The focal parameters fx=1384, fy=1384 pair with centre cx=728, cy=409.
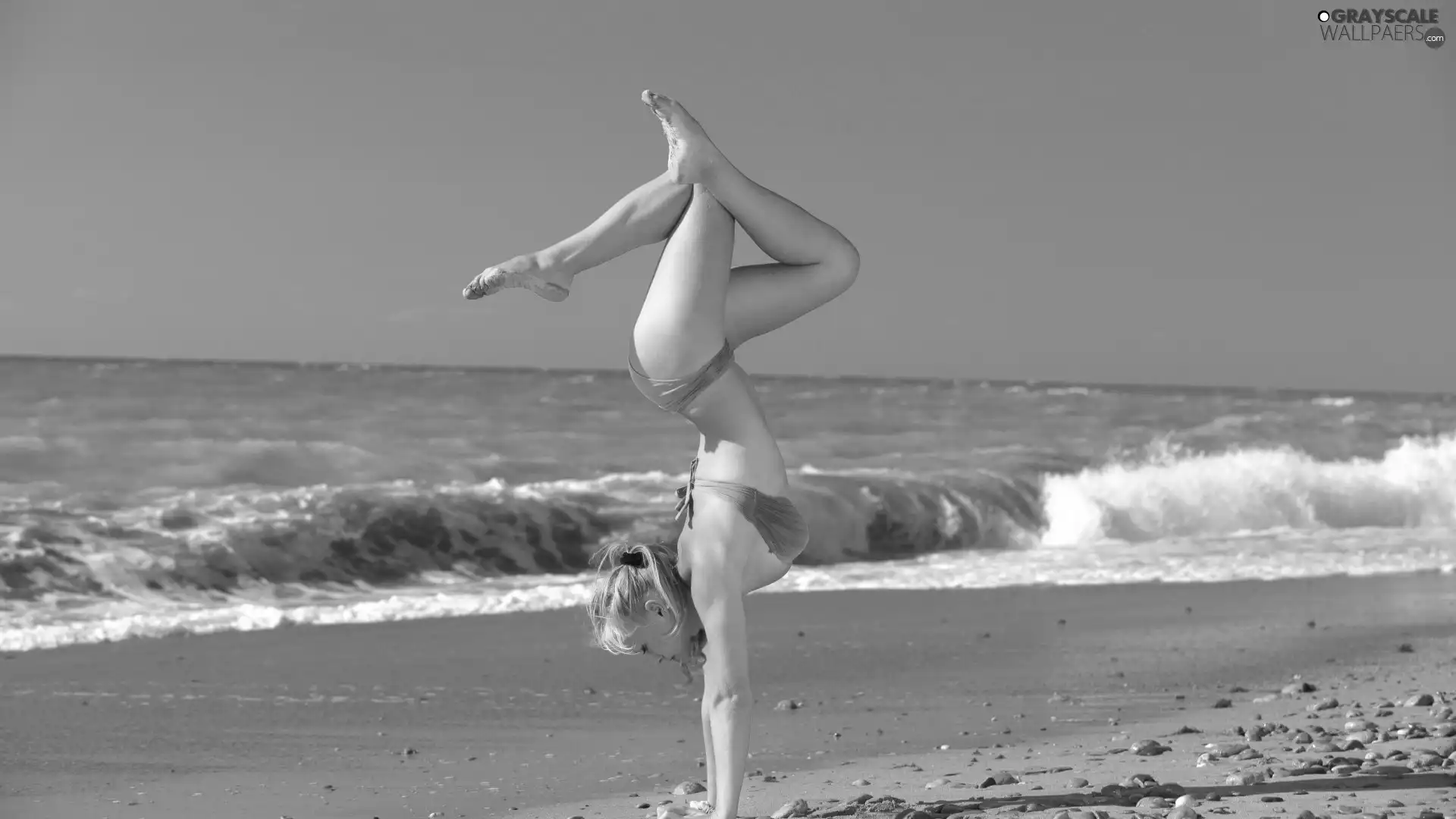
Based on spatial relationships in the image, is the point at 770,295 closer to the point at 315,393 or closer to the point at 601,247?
the point at 601,247

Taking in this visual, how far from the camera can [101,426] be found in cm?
2105

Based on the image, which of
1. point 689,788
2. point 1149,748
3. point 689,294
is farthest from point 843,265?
point 1149,748

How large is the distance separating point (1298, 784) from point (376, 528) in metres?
9.22

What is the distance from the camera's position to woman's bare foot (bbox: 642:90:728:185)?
11.4 ft

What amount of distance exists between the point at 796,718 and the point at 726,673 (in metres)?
2.67

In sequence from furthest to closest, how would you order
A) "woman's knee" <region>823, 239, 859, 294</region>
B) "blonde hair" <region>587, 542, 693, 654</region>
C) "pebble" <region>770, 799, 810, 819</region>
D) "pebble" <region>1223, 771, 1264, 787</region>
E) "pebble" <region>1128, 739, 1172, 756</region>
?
1. "pebble" <region>1128, 739, 1172, 756</region>
2. "pebble" <region>1223, 771, 1264, 787</region>
3. "pebble" <region>770, 799, 810, 819</region>
4. "blonde hair" <region>587, 542, 693, 654</region>
5. "woman's knee" <region>823, 239, 859, 294</region>

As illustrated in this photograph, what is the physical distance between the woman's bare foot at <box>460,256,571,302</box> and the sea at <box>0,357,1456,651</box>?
5820 millimetres

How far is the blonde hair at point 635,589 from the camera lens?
3.86 meters

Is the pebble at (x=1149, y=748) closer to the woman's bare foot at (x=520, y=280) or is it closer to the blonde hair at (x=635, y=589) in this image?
the blonde hair at (x=635, y=589)

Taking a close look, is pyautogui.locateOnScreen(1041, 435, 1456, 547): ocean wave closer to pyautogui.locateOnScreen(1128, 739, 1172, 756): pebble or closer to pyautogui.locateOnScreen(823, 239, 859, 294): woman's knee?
pyautogui.locateOnScreen(1128, 739, 1172, 756): pebble

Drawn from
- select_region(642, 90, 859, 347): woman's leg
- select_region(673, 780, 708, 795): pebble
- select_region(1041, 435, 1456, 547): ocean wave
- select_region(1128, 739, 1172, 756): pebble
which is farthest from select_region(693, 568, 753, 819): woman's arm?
select_region(1041, 435, 1456, 547): ocean wave

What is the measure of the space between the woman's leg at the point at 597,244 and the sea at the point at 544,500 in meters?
5.89

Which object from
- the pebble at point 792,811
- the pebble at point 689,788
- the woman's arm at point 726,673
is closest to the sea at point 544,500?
the pebble at point 689,788

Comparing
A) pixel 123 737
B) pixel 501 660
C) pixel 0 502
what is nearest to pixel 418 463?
pixel 0 502
